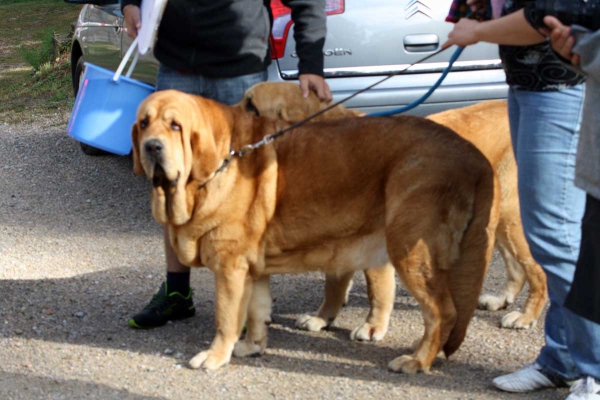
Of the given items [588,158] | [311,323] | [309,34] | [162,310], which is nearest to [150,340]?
[162,310]

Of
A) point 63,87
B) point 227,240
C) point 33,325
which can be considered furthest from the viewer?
point 63,87

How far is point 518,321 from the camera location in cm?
441

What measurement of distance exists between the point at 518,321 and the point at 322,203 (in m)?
1.35

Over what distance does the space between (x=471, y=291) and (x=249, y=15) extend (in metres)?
1.73

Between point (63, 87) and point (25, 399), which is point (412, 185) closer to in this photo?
point (25, 399)

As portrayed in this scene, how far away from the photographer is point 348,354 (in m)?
4.15

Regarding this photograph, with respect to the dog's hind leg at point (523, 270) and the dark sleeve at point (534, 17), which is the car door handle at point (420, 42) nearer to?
the dog's hind leg at point (523, 270)

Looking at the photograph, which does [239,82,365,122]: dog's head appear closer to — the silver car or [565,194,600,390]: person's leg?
the silver car

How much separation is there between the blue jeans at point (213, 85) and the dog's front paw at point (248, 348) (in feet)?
4.05

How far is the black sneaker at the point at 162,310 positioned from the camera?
4414 mm

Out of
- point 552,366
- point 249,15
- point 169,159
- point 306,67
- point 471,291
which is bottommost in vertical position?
point 552,366

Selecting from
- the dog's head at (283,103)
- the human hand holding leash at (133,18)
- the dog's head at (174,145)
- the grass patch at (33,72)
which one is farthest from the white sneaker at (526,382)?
the grass patch at (33,72)

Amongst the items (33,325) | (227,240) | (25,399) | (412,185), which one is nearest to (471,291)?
(412,185)

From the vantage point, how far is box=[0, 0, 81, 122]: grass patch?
11312mm
